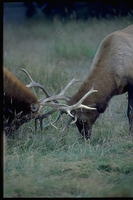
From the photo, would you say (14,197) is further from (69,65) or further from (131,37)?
(69,65)

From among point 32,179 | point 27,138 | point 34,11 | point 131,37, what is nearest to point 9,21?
point 34,11

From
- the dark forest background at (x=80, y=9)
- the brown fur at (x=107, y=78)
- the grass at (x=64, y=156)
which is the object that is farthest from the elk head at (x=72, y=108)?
the dark forest background at (x=80, y=9)

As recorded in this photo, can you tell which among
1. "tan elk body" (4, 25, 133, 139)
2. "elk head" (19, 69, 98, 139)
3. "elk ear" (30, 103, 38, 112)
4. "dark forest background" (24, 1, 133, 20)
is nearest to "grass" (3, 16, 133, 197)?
"elk head" (19, 69, 98, 139)

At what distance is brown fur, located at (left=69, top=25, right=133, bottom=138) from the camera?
741 centimetres

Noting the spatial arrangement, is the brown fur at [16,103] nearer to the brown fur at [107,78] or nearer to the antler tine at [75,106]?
the antler tine at [75,106]

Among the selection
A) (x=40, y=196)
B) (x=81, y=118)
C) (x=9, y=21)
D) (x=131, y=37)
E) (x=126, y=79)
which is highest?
(x=9, y=21)

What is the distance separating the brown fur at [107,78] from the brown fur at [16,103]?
2.33 ft

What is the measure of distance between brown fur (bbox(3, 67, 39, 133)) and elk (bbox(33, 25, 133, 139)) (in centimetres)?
26

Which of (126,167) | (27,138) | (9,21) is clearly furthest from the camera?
(9,21)

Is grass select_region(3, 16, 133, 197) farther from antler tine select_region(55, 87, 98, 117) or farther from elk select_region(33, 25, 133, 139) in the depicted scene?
antler tine select_region(55, 87, 98, 117)

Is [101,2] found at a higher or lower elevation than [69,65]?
higher

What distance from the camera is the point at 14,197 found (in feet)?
17.1

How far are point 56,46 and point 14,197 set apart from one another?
8.02 metres

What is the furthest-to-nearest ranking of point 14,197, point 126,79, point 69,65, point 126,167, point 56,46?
point 56,46 < point 69,65 < point 126,79 < point 126,167 < point 14,197
